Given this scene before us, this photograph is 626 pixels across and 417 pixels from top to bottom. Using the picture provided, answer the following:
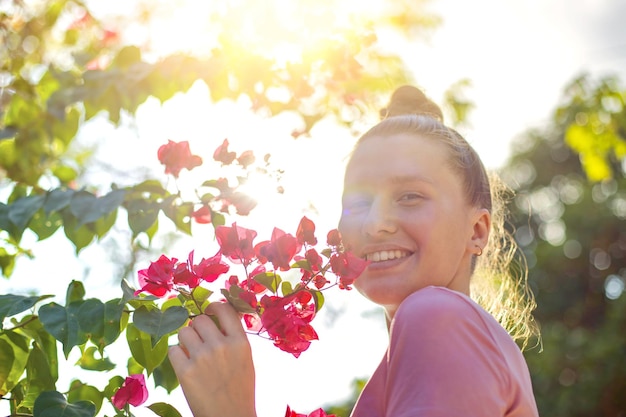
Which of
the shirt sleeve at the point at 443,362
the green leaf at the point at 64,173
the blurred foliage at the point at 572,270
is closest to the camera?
the shirt sleeve at the point at 443,362

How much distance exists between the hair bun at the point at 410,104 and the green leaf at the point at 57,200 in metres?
0.81

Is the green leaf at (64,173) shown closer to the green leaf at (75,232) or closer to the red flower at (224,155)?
the green leaf at (75,232)

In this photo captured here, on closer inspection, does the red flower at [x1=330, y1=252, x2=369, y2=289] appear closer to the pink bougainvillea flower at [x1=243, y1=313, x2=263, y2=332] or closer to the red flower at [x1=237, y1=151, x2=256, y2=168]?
the pink bougainvillea flower at [x1=243, y1=313, x2=263, y2=332]

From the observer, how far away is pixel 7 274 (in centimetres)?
241

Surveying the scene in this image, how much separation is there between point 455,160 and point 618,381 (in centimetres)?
1567

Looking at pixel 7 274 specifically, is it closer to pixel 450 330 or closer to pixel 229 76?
pixel 229 76

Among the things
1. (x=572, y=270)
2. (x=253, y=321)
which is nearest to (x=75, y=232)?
(x=253, y=321)

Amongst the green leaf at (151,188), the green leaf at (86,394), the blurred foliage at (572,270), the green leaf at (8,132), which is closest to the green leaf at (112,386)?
the green leaf at (86,394)

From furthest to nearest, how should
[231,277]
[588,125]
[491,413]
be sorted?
[588,125]
[231,277]
[491,413]

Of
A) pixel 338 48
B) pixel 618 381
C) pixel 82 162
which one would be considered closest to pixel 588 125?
pixel 338 48

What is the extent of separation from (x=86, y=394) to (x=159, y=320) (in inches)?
13.9

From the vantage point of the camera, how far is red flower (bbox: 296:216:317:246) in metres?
1.44

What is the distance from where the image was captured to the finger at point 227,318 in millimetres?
1408

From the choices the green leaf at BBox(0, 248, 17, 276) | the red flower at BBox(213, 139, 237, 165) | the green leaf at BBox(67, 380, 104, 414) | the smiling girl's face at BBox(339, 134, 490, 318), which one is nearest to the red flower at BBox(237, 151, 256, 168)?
the red flower at BBox(213, 139, 237, 165)
